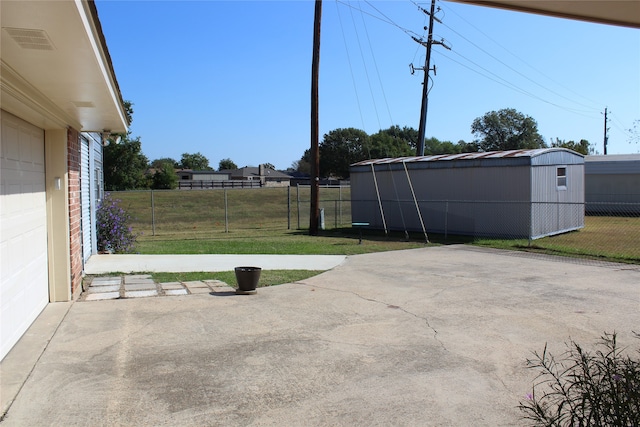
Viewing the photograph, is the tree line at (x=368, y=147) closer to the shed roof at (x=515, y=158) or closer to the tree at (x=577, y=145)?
the tree at (x=577, y=145)

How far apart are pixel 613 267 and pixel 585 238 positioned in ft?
21.9

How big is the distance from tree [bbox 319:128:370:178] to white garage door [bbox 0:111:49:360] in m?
77.6

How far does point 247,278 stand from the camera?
8125 mm

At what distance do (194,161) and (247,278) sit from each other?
11254 centimetres

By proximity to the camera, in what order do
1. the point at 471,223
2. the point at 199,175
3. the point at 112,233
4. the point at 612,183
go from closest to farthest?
1. the point at 112,233
2. the point at 471,223
3. the point at 612,183
4. the point at 199,175

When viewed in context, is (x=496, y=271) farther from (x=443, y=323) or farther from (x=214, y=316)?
(x=214, y=316)

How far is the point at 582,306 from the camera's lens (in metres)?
7.66

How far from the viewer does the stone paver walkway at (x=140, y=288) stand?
7988 millimetres

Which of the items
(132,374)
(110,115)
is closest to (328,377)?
(132,374)

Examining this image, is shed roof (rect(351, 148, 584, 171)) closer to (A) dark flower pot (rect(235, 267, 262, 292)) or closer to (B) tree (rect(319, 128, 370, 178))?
(A) dark flower pot (rect(235, 267, 262, 292))

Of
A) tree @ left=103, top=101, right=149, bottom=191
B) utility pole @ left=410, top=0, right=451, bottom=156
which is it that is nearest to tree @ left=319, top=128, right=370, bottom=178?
tree @ left=103, top=101, right=149, bottom=191

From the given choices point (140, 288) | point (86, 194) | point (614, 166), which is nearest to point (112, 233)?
point (86, 194)

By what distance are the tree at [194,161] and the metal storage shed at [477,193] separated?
322ft

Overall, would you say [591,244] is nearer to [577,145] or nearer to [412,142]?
[577,145]
